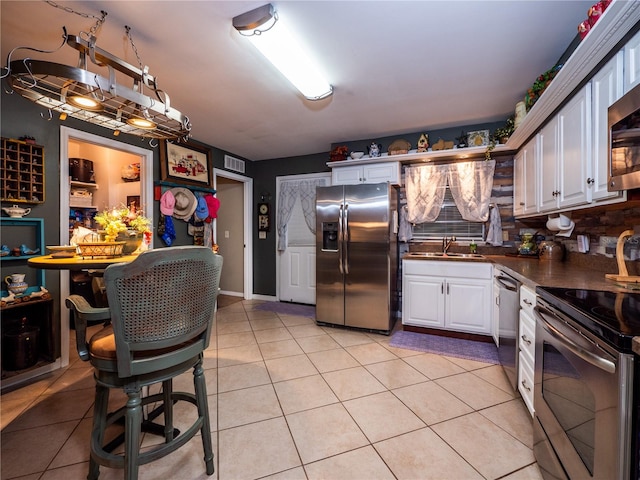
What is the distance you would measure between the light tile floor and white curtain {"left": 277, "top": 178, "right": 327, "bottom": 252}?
7.41 feet

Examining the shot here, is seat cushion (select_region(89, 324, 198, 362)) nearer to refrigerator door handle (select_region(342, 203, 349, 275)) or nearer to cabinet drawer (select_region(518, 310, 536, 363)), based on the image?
cabinet drawer (select_region(518, 310, 536, 363))

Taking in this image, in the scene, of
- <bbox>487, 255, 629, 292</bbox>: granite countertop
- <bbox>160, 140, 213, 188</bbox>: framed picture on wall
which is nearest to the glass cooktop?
<bbox>487, 255, 629, 292</bbox>: granite countertop

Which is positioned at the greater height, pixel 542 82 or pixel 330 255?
pixel 542 82

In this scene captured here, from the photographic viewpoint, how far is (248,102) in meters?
2.67

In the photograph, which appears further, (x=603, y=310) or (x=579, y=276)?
(x=579, y=276)

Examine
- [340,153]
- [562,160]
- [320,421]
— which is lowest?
Result: [320,421]

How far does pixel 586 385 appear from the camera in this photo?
94cm

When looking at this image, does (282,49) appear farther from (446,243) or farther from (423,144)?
(446,243)

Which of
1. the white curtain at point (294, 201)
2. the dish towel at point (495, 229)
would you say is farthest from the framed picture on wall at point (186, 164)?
the dish towel at point (495, 229)

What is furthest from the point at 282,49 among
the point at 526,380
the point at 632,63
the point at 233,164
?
the point at 233,164

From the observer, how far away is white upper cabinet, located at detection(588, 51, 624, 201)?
1.34 meters

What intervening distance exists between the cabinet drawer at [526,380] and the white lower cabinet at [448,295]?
107 cm

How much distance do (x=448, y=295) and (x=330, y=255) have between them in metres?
1.43

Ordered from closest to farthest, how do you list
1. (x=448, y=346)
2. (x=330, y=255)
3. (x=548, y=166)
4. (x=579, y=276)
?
(x=579, y=276) < (x=548, y=166) < (x=448, y=346) < (x=330, y=255)
